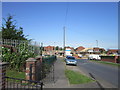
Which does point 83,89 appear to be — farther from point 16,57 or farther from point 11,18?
point 11,18

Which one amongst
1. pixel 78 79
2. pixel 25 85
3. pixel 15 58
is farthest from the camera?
pixel 15 58

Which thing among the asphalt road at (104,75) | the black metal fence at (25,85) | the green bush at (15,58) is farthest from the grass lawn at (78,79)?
the green bush at (15,58)

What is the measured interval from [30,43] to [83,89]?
7.50 meters

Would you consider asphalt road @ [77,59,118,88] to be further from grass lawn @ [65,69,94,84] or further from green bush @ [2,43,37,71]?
green bush @ [2,43,37,71]

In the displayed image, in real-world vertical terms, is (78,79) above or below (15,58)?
below

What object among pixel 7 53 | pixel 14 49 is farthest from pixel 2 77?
pixel 14 49

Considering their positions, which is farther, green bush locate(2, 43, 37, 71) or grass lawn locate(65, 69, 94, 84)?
green bush locate(2, 43, 37, 71)

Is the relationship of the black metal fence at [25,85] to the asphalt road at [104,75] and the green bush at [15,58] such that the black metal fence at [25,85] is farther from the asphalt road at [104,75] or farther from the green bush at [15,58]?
the asphalt road at [104,75]

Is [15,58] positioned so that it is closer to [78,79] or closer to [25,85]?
[78,79]

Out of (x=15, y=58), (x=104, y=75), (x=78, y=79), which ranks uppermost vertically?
(x=15, y=58)

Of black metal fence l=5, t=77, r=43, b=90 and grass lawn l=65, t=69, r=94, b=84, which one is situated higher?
black metal fence l=5, t=77, r=43, b=90

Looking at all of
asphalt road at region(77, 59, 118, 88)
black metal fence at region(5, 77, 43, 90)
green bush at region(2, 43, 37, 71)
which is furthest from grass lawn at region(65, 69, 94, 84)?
green bush at region(2, 43, 37, 71)

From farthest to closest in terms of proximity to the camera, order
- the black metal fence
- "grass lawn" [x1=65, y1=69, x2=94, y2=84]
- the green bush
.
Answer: the green bush, "grass lawn" [x1=65, y1=69, x2=94, y2=84], the black metal fence

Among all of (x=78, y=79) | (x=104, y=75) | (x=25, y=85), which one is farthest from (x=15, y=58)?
(x=104, y=75)
